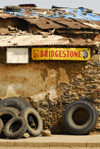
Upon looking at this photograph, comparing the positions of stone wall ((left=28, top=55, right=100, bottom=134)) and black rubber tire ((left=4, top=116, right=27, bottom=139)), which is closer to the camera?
black rubber tire ((left=4, top=116, right=27, bottom=139))

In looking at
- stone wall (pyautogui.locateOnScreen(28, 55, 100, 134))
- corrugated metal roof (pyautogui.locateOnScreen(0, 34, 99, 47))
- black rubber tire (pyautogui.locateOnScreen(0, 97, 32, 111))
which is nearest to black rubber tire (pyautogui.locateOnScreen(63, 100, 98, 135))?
stone wall (pyautogui.locateOnScreen(28, 55, 100, 134))

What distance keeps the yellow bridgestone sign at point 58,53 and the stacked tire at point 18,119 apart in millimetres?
1655

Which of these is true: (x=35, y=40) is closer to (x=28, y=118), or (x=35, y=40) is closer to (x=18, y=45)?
(x=18, y=45)

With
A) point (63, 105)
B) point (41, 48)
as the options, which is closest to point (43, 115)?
point (63, 105)

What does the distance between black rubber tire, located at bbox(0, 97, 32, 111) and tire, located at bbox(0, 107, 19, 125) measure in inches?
9.8

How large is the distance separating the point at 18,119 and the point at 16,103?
1189 millimetres

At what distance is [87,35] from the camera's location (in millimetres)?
19328

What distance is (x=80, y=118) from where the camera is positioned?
1798 cm

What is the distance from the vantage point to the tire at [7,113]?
1679 cm

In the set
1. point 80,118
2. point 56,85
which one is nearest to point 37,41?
point 56,85

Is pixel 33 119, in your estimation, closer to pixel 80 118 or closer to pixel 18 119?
pixel 18 119

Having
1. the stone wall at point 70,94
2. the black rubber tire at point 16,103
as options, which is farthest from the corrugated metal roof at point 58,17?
the black rubber tire at point 16,103

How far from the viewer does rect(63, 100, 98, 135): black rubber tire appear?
57.0ft

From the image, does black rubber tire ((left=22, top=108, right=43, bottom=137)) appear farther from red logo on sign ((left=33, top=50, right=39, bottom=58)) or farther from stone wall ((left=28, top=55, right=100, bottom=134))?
red logo on sign ((left=33, top=50, right=39, bottom=58))
